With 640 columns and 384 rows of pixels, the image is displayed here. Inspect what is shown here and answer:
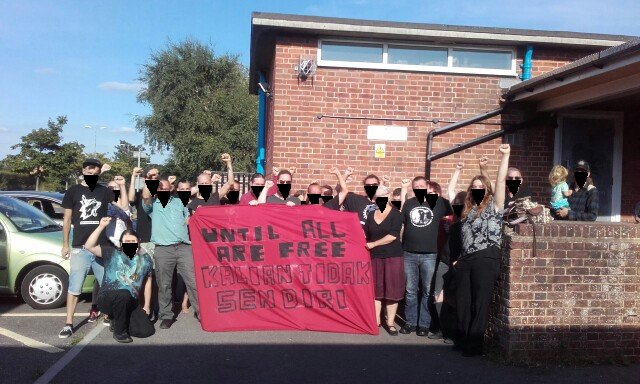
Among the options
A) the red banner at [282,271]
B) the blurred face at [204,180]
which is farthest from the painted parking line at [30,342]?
the blurred face at [204,180]

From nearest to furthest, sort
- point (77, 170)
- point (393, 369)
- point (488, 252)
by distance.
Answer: point (393, 369) < point (488, 252) < point (77, 170)

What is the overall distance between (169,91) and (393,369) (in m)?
33.2

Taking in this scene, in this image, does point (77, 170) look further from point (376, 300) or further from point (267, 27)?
point (376, 300)

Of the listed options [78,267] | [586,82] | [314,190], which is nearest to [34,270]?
[78,267]

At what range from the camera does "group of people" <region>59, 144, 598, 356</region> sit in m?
6.46

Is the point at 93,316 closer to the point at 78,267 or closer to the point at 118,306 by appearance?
the point at 78,267

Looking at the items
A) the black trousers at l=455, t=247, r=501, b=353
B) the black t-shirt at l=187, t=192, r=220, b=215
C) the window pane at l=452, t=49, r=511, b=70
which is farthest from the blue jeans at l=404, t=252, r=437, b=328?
the window pane at l=452, t=49, r=511, b=70

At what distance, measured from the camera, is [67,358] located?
6.11 metres

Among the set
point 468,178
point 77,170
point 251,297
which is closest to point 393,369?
point 251,297

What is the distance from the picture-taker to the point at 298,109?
10297 millimetres

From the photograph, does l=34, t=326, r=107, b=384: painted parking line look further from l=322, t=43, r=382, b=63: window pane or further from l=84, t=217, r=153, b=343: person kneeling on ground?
l=322, t=43, r=382, b=63: window pane

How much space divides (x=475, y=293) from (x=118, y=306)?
3.86 meters

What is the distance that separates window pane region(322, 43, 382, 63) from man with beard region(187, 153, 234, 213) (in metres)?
3.43

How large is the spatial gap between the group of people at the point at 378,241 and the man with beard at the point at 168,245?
0.01 m
